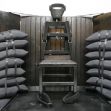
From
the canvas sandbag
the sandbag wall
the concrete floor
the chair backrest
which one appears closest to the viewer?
the concrete floor

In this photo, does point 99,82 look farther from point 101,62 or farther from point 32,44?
point 32,44

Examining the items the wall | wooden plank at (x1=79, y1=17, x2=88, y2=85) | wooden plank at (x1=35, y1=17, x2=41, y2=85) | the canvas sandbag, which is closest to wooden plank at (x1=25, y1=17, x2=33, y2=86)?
the wall

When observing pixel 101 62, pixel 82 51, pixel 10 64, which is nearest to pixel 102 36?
pixel 101 62

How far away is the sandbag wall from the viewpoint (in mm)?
2879

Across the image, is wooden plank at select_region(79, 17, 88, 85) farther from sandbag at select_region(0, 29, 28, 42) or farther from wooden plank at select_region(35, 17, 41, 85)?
sandbag at select_region(0, 29, 28, 42)

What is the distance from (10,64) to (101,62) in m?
1.57

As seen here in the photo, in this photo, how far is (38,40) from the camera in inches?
142

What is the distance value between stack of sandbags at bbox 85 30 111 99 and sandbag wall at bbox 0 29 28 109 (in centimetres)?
129

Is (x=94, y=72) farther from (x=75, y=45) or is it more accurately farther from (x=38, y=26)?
(x=38, y=26)

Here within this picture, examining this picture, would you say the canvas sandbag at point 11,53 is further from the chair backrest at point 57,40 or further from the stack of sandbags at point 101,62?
the stack of sandbags at point 101,62

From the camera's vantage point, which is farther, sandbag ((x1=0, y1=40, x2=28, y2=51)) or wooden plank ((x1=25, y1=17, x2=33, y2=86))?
wooden plank ((x1=25, y1=17, x2=33, y2=86))

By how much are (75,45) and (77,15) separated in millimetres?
645

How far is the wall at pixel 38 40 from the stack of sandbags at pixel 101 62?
43 cm

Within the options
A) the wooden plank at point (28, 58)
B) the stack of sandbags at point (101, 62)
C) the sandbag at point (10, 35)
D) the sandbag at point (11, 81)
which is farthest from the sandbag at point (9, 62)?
the stack of sandbags at point (101, 62)
